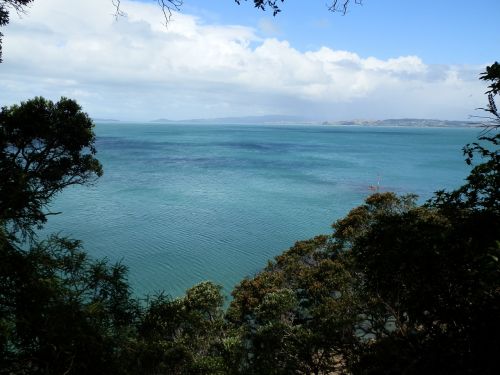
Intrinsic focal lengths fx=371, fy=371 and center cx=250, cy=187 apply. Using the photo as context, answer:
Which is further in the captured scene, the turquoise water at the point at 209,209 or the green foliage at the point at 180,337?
the turquoise water at the point at 209,209

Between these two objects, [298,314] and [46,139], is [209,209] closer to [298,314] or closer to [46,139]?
[298,314]

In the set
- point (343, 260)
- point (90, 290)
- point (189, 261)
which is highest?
point (90, 290)

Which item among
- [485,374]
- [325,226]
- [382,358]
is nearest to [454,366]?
[485,374]

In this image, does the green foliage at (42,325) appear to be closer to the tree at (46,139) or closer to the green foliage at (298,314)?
the green foliage at (298,314)

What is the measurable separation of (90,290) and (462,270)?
718 centimetres

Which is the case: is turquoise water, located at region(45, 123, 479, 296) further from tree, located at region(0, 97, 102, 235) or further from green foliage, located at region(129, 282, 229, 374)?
tree, located at region(0, 97, 102, 235)

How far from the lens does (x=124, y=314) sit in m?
8.20

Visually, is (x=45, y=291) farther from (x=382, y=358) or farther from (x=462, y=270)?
(x=462, y=270)

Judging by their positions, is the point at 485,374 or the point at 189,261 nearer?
the point at 485,374

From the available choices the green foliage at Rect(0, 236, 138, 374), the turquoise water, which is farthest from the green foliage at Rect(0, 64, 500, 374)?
the turquoise water

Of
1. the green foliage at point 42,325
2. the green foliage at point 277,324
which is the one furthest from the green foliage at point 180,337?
the green foliage at point 42,325

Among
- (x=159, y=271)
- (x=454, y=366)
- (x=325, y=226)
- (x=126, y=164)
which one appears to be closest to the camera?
(x=454, y=366)

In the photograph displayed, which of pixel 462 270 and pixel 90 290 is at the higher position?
pixel 462 270

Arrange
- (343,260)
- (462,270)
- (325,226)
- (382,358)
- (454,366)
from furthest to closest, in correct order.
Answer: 1. (325,226)
2. (343,260)
3. (382,358)
4. (462,270)
5. (454,366)
